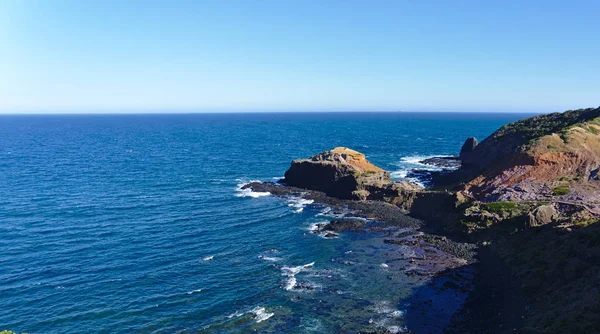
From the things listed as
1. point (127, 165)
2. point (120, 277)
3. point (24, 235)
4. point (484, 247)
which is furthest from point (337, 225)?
point (127, 165)

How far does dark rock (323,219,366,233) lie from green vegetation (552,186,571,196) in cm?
3777

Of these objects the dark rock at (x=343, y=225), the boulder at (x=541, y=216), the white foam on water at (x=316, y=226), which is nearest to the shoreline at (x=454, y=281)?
the dark rock at (x=343, y=225)

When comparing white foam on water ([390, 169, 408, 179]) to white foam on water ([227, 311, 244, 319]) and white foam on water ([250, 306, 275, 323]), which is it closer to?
white foam on water ([250, 306, 275, 323])

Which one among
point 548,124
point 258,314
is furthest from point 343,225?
point 548,124

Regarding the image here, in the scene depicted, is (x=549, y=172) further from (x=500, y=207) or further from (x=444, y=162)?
(x=444, y=162)

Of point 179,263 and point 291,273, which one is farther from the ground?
point 179,263

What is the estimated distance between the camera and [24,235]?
221 ft

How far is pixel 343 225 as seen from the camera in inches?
3056

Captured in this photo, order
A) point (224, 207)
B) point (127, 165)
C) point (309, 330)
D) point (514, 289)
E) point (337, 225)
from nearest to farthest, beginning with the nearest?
point (309, 330), point (514, 289), point (337, 225), point (224, 207), point (127, 165)

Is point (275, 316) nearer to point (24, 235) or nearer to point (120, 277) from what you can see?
point (120, 277)

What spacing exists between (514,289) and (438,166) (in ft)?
290

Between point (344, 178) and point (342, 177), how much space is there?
0.61 metres

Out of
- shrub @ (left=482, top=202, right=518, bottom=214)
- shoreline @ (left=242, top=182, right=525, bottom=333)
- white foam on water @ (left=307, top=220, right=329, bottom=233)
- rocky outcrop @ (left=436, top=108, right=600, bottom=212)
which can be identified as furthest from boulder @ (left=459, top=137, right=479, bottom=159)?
white foam on water @ (left=307, top=220, right=329, bottom=233)

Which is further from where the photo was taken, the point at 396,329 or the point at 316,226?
the point at 316,226
